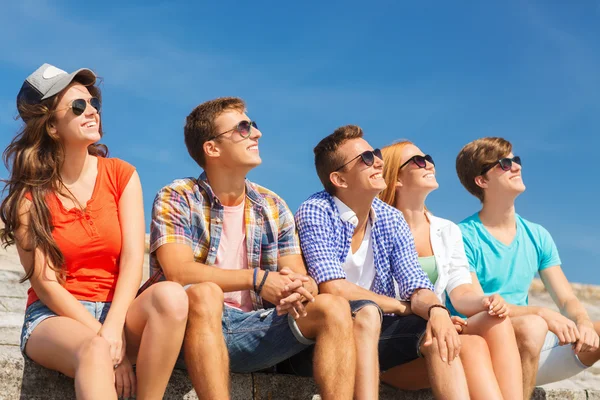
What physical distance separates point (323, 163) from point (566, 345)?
2.16 m

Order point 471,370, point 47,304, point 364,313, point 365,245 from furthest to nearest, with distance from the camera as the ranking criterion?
point 365,245
point 471,370
point 364,313
point 47,304

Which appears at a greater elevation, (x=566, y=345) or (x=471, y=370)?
(x=566, y=345)

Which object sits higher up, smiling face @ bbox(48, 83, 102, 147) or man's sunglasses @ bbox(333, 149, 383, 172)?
man's sunglasses @ bbox(333, 149, 383, 172)

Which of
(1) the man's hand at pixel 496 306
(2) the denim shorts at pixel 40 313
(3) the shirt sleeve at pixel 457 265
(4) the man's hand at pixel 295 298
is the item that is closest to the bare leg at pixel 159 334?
(2) the denim shorts at pixel 40 313

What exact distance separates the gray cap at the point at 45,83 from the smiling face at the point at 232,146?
33.4 inches

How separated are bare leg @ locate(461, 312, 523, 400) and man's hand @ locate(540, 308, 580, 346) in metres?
0.51

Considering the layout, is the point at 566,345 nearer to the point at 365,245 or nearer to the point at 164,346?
the point at 365,245

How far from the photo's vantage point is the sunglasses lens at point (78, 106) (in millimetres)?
4129

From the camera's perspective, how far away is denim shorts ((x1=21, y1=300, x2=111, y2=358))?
3871mm

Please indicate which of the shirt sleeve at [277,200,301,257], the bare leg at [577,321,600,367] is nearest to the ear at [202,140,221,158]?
the shirt sleeve at [277,200,301,257]

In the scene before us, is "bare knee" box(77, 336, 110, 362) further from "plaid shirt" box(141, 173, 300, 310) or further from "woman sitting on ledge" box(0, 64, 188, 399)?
"plaid shirt" box(141, 173, 300, 310)

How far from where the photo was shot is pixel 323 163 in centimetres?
521

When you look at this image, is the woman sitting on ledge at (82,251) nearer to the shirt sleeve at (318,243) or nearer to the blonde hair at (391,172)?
the shirt sleeve at (318,243)

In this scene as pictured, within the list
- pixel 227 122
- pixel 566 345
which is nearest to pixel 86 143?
pixel 227 122
